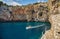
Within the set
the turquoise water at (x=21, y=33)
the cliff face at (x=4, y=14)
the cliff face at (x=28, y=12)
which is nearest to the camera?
the turquoise water at (x=21, y=33)

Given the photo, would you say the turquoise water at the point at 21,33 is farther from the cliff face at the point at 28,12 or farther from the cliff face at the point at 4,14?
the cliff face at the point at 4,14

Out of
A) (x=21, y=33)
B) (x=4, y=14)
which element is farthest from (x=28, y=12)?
(x=21, y=33)

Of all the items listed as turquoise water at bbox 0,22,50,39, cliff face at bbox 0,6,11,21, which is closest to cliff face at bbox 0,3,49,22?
cliff face at bbox 0,6,11,21

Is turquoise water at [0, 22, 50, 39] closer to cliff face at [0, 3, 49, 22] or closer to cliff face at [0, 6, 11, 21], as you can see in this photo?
cliff face at [0, 3, 49, 22]

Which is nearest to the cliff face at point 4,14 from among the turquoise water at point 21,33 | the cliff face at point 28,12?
the cliff face at point 28,12

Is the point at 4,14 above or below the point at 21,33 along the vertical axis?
below

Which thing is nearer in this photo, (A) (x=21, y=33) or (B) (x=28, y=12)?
(A) (x=21, y=33)

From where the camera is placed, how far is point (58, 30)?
2994 mm

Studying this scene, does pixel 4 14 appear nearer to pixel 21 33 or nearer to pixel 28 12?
pixel 28 12

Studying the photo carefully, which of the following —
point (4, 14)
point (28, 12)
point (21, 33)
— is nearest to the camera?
point (21, 33)

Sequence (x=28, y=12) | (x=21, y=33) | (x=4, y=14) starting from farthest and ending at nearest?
(x=4, y=14) → (x=28, y=12) → (x=21, y=33)

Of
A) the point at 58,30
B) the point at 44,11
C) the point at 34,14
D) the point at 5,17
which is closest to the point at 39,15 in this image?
the point at 34,14

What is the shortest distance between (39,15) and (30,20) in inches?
199

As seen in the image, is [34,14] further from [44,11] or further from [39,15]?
[44,11]
